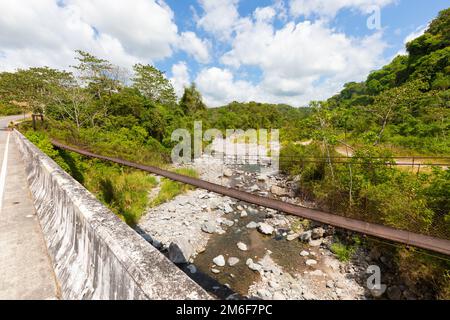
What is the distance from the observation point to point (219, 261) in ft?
20.5

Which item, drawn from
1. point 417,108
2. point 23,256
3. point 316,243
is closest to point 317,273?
point 316,243

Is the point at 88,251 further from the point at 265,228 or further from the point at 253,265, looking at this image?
the point at 265,228

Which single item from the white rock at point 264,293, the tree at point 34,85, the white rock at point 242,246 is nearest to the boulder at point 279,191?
the white rock at point 242,246

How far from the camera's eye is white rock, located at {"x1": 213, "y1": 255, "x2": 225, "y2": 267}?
6168mm

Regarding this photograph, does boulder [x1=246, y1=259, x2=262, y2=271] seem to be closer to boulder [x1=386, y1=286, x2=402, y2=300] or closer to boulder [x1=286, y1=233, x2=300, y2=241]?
boulder [x1=286, y1=233, x2=300, y2=241]

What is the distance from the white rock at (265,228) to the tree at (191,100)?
2149 centimetres

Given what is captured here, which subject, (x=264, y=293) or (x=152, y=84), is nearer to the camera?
(x=264, y=293)

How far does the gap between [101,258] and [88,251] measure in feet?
0.69

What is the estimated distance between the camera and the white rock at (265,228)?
7.63 meters

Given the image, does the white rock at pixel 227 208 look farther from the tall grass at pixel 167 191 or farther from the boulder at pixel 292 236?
the boulder at pixel 292 236

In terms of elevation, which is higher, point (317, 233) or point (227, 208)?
point (227, 208)
